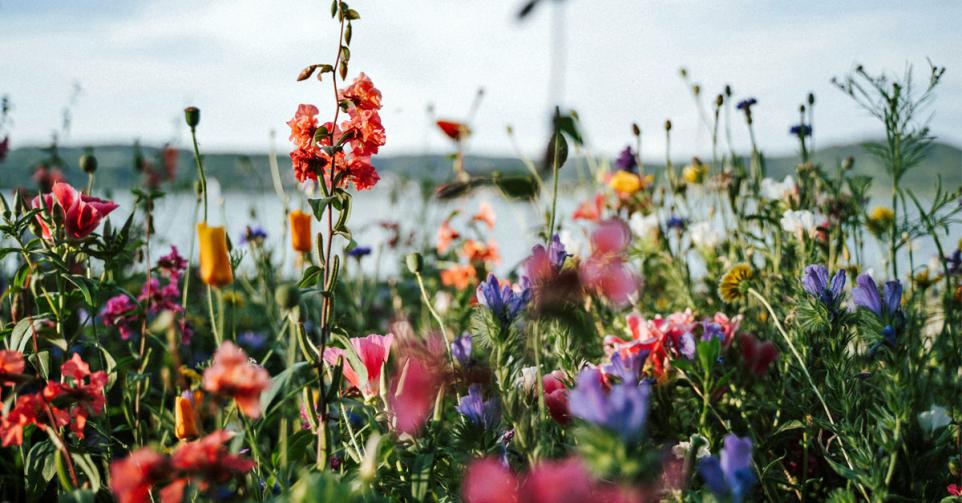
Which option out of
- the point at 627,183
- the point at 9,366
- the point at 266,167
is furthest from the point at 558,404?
the point at 266,167

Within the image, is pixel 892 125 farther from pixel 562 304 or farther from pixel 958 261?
pixel 562 304

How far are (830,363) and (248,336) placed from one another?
231cm

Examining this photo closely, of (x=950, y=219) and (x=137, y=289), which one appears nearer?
(x=950, y=219)

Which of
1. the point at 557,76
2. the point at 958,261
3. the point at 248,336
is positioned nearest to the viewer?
the point at 557,76

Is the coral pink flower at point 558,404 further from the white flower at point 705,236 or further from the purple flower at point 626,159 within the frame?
the purple flower at point 626,159

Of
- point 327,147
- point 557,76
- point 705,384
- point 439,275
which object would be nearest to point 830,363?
point 705,384

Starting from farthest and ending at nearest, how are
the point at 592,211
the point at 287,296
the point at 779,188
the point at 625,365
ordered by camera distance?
1. the point at 592,211
2. the point at 779,188
3. the point at 625,365
4. the point at 287,296

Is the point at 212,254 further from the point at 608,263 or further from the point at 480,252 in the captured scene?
the point at 480,252

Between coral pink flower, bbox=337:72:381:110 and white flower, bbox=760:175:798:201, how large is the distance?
124cm

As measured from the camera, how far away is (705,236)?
6.98ft

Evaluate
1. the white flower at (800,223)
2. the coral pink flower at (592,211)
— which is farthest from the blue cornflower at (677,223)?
the white flower at (800,223)

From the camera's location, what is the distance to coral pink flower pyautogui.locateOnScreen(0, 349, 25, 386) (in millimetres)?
824

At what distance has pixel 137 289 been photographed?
2.98 metres

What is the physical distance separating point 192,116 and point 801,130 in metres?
1.60
